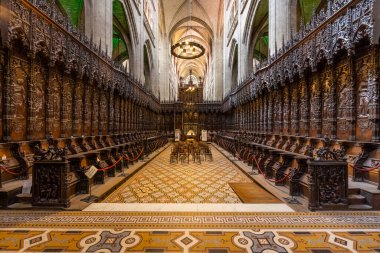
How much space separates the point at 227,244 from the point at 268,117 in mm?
9345

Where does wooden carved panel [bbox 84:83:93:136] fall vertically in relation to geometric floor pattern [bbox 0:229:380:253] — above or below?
above

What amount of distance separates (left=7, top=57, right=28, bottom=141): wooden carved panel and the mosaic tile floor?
2.40 metres

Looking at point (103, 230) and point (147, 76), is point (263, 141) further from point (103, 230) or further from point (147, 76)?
point (147, 76)

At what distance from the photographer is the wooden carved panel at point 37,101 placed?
5730mm

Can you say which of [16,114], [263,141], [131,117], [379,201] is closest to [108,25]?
[131,117]

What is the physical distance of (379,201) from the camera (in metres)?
3.92

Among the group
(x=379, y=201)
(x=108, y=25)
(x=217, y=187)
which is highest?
(x=108, y=25)

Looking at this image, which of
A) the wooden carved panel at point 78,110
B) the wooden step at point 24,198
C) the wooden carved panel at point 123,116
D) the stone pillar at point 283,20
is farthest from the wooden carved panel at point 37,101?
the stone pillar at point 283,20

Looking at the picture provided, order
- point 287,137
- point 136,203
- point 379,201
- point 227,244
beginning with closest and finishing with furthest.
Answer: point 227,244, point 379,201, point 136,203, point 287,137

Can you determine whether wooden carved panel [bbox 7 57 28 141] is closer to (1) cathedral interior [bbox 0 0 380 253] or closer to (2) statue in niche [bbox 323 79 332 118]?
(1) cathedral interior [bbox 0 0 380 253]

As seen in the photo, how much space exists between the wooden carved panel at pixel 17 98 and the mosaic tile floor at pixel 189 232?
2.40 meters

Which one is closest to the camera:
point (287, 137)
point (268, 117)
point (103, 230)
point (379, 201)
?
point (103, 230)

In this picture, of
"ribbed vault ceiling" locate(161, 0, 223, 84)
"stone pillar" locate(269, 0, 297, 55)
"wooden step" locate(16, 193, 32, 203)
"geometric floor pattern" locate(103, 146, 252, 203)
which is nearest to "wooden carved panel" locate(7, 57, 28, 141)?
"wooden step" locate(16, 193, 32, 203)

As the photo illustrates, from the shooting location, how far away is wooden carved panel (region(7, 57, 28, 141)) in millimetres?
5039
